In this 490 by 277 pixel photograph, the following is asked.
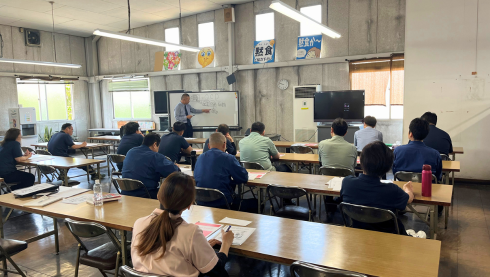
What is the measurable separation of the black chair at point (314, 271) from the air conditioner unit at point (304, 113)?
6.16 m

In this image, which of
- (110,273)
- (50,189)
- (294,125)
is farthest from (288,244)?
(294,125)

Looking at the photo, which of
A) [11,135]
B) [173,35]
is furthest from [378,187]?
[173,35]

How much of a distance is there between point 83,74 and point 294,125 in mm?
8268

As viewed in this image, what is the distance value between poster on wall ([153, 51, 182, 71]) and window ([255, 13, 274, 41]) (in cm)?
268

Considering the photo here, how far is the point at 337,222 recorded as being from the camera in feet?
13.4

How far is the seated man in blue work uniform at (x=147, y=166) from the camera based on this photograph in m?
3.40

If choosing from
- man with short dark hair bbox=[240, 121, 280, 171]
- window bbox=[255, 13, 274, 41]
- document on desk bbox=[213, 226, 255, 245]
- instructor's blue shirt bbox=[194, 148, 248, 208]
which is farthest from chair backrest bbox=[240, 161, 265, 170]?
window bbox=[255, 13, 274, 41]

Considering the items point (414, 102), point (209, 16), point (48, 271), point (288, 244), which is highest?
point (209, 16)

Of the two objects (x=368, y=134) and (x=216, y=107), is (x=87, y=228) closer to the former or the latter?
(x=368, y=134)

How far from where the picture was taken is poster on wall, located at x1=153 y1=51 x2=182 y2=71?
32.5 feet

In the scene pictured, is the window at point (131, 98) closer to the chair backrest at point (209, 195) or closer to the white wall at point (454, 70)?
the white wall at point (454, 70)

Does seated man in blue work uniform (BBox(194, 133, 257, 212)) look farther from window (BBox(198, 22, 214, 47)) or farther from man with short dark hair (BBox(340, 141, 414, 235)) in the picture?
window (BBox(198, 22, 214, 47))

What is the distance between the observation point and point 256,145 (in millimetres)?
4387

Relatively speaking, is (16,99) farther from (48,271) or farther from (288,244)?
(288,244)
